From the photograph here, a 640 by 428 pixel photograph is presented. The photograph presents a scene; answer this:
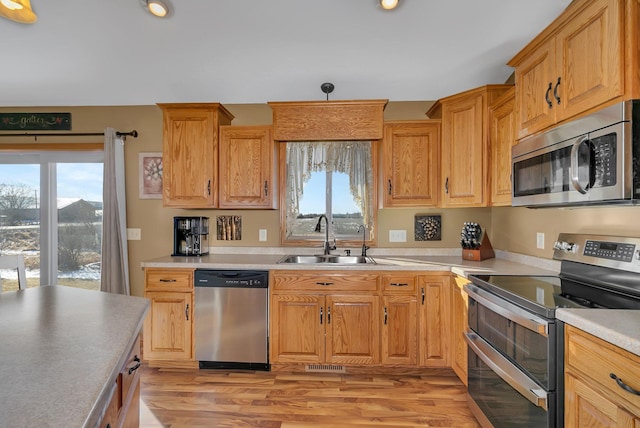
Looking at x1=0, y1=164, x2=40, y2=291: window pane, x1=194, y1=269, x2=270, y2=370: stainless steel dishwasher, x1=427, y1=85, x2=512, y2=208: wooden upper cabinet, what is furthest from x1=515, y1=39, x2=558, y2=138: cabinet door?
x1=0, y1=164, x2=40, y2=291: window pane

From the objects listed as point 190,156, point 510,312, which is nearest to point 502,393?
point 510,312

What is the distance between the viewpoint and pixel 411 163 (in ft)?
9.87

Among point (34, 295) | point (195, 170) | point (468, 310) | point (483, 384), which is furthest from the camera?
point (195, 170)

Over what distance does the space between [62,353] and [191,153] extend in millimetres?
2379

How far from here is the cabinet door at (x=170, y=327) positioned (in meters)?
2.81

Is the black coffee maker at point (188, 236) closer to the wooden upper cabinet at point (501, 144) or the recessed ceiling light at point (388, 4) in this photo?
the recessed ceiling light at point (388, 4)

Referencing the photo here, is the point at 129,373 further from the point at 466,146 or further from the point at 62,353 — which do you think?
the point at 466,146

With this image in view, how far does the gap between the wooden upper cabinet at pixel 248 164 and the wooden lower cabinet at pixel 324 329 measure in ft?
3.02

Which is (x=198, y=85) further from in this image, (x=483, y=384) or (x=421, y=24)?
(x=483, y=384)

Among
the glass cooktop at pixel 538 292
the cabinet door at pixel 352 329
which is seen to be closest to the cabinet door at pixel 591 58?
the glass cooktop at pixel 538 292

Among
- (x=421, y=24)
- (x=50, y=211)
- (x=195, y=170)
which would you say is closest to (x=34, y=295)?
(x=195, y=170)

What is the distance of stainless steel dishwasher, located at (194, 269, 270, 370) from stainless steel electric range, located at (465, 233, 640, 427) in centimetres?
149

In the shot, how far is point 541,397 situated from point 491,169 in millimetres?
1679

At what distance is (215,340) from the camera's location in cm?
278
